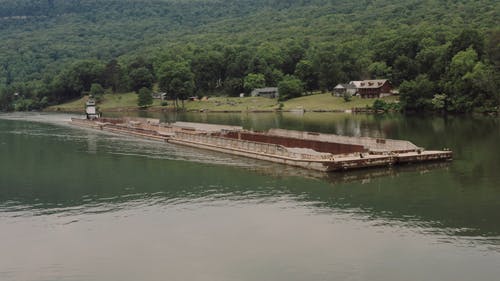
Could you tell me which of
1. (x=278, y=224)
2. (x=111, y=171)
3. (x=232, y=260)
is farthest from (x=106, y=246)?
(x=111, y=171)

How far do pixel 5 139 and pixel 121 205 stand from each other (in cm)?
6193

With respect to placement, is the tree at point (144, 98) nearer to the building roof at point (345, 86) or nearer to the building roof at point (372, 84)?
the building roof at point (345, 86)

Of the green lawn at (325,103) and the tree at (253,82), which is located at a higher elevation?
the tree at (253,82)

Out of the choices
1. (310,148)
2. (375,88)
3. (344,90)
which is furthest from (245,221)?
(344,90)

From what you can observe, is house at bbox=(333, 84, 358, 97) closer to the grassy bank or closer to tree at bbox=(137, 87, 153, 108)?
the grassy bank

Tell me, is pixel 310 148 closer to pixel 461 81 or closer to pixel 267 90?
pixel 461 81

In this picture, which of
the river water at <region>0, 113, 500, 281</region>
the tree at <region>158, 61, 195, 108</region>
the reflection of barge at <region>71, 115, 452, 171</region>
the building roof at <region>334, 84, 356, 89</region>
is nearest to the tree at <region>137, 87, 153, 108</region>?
the tree at <region>158, 61, 195, 108</region>

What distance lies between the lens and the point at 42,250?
1228 inches

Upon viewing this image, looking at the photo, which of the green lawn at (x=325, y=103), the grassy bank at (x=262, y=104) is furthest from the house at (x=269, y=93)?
the green lawn at (x=325, y=103)

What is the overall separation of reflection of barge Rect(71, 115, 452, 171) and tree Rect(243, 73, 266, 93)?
9670 cm

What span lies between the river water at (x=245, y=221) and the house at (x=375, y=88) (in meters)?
88.5

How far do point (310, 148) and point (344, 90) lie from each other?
95.3 m

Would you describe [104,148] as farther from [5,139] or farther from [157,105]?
[157,105]

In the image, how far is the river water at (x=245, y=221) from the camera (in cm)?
2752
